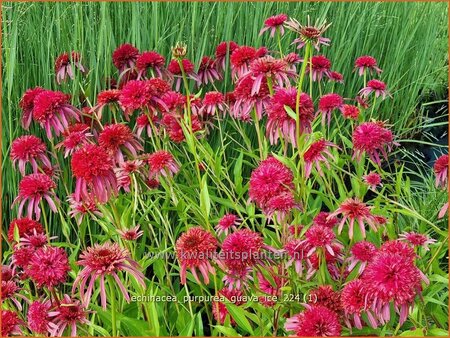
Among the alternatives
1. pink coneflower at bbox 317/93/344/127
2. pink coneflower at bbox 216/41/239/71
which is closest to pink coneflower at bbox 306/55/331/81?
pink coneflower at bbox 317/93/344/127

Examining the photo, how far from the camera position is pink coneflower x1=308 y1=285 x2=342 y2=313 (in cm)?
82

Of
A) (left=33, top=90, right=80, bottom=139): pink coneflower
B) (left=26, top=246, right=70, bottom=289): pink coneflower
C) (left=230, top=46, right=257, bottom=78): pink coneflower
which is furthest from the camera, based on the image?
(left=230, top=46, right=257, bottom=78): pink coneflower

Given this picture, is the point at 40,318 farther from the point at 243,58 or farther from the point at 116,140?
the point at 243,58

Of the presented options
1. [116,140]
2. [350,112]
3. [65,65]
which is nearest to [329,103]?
[350,112]

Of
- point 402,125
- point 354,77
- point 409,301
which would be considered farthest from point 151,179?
point 402,125

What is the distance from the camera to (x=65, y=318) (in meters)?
0.79

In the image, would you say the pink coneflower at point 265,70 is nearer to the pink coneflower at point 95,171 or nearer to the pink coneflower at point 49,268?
the pink coneflower at point 95,171

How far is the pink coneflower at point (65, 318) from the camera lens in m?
0.79

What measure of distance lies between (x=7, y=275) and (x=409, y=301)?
66 centimetres

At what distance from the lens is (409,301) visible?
703 mm

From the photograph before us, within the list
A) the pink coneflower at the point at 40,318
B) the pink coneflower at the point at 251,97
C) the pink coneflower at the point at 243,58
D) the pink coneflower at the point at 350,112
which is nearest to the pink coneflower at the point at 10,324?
the pink coneflower at the point at 40,318

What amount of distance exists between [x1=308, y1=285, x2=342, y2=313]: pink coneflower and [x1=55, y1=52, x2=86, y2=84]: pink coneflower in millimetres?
773

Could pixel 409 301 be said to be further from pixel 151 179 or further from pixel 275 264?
pixel 151 179

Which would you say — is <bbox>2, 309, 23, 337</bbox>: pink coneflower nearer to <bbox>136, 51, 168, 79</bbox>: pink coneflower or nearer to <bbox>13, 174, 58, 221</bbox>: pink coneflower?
<bbox>13, 174, 58, 221</bbox>: pink coneflower
